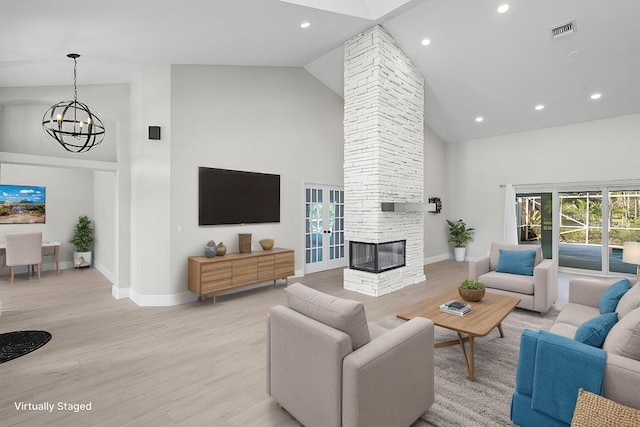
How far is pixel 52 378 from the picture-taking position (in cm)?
265

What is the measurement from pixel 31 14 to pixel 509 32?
5.79m

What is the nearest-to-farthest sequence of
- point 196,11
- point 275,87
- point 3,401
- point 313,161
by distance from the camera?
point 3,401
point 196,11
point 275,87
point 313,161

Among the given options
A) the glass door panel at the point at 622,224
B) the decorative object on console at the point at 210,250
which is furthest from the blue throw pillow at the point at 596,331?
the glass door panel at the point at 622,224

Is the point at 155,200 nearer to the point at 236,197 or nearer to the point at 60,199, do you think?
the point at 236,197

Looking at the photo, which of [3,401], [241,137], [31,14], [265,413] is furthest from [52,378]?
[241,137]

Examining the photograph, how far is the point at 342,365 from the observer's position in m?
1.69

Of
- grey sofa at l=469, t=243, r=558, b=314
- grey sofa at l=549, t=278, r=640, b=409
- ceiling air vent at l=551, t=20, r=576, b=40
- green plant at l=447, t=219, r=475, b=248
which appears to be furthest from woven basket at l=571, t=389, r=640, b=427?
green plant at l=447, t=219, r=475, b=248

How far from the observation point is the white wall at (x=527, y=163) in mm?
6250

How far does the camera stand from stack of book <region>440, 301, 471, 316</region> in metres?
2.85

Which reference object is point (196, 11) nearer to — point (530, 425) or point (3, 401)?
point (3, 401)

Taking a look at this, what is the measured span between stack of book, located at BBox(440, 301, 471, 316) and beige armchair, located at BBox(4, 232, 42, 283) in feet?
24.2

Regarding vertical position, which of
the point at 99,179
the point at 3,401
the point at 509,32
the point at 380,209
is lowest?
the point at 3,401

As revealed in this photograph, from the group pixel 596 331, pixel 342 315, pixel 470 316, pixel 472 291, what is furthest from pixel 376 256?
pixel 342 315

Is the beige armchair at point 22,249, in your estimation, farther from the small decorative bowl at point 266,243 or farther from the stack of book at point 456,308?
the stack of book at point 456,308
